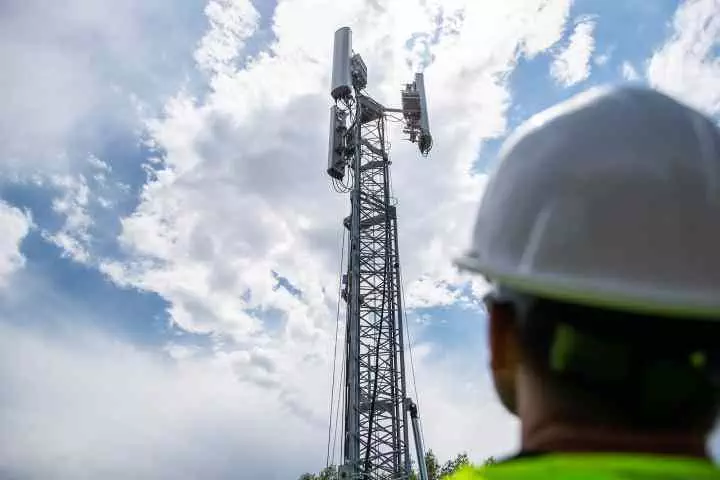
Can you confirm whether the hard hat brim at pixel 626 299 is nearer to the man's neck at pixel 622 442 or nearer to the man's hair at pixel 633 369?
the man's hair at pixel 633 369

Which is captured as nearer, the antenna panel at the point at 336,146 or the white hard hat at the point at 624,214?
the white hard hat at the point at 624,214

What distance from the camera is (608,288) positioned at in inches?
36.4

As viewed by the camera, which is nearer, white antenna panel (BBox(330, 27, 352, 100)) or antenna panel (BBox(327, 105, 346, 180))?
white antenna panel (BBox(330, 27, 352, 100))

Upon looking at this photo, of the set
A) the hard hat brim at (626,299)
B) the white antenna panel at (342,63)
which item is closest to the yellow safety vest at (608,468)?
the hard hat brim at (626,299)

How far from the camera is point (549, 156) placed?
1026 mm

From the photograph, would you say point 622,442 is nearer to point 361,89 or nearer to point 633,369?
point 633,369

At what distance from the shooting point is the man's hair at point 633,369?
0.85 m

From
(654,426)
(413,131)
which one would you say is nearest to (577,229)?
(654,426)

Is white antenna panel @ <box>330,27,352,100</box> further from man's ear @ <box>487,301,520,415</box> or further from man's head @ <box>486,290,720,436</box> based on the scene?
man's head @ <box>486,290,720,436</box>

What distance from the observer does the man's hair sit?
848mm

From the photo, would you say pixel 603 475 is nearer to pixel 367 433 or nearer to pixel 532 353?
pixel 532 353

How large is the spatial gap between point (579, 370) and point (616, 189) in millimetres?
285

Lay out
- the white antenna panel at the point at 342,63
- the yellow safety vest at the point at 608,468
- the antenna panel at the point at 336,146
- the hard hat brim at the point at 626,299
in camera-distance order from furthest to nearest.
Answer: the antenna panel at the point at 336,146
the white antenna panel at the point at 342,63
the hard hat brim at the point at 626,299
the yellow safety vest at the point at 608,468

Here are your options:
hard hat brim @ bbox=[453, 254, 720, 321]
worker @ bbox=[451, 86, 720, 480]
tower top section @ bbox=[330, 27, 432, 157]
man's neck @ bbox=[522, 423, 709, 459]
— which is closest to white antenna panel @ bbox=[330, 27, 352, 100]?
tower top section @ bbox=[330, 27, 432, 157]
